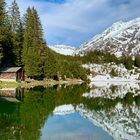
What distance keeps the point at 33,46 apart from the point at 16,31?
1107 centimetres

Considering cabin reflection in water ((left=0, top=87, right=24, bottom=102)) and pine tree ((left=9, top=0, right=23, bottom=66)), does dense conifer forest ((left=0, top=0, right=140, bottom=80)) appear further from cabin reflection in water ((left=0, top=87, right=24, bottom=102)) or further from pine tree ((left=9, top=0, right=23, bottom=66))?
cabin reflection in water ((left=0, top=87, right=24, bottom=102))

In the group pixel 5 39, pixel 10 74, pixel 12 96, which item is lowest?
pixel 12 96

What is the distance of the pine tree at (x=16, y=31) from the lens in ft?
422

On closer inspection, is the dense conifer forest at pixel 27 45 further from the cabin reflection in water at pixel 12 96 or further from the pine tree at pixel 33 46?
the cabin reflection in water at pixel 12 96

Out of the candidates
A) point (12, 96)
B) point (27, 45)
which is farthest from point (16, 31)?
point (12, 96)

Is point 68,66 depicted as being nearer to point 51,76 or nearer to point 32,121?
point 51,76

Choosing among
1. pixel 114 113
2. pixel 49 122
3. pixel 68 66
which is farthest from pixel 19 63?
pixel 49 122

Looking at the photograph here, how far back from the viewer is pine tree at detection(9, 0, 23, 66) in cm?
12875

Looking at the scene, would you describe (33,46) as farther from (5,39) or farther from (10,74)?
(10,74)

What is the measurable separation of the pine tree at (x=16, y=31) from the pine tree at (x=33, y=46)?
2.56 meters

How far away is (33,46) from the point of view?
129 meters

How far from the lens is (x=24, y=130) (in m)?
32.6

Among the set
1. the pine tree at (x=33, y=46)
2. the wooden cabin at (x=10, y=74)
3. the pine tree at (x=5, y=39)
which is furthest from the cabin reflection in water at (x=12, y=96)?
the pine tree at (x=33, y=46)

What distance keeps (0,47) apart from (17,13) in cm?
2644
